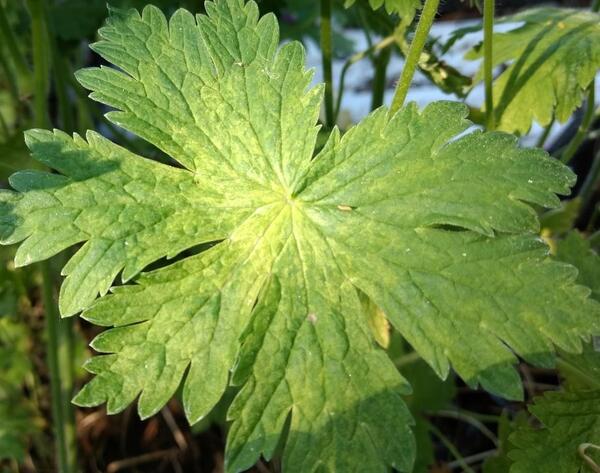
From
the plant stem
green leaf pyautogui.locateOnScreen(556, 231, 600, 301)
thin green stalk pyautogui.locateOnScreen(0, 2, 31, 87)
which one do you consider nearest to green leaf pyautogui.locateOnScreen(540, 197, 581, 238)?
green leaf pyautogui.locateOnScreen(556, 231, 600, 301)

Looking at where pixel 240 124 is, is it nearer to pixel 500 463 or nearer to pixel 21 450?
pixel 500 463

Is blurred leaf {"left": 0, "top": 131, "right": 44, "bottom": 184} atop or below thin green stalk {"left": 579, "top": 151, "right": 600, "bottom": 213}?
atop

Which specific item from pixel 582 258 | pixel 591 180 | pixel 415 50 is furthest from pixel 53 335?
pixel 591 180

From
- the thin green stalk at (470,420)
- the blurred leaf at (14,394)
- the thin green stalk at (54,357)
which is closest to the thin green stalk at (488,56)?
the thin green stalk at (470,420)

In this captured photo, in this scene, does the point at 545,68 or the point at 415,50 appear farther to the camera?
the point at 545,68

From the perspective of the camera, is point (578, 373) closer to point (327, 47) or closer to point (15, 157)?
point (327, 47)

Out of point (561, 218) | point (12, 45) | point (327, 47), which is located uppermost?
point (12, 45)

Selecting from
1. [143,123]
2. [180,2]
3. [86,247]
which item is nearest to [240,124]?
[143,123]

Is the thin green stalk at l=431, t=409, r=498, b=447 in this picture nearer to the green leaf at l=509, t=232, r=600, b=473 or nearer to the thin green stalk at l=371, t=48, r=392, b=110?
the green leaf at l=509, t=232, r=600, b=473
